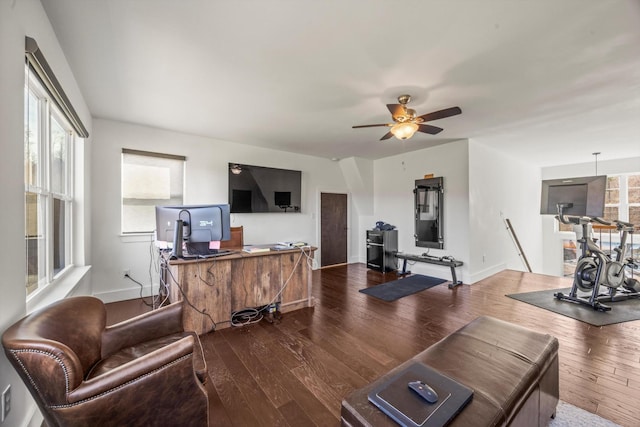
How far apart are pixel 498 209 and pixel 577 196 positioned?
5.45 feet

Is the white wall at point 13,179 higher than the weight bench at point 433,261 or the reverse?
higher

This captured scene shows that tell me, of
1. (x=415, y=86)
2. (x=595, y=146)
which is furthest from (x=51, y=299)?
(x=595, y=146)

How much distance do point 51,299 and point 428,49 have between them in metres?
3.58

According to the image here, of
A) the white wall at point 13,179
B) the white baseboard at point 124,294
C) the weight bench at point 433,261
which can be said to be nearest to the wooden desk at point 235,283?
the white wall at point 13,179

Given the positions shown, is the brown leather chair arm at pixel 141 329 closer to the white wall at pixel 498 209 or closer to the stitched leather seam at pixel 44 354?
the stitched leather seam at pixel 44 354

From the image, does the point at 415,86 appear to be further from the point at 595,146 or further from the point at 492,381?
the point at 595,146

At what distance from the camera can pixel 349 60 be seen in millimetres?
2248

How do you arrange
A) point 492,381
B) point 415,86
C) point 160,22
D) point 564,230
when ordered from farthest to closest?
point 564,230 → point 415,86 → point 160,22 → point 492,381

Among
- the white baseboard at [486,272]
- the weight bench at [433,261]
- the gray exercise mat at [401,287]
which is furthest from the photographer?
the white baseboard at [486,272]

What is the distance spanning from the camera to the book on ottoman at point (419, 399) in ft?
3.22

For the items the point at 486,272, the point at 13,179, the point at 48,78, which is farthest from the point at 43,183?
the point at 486,272

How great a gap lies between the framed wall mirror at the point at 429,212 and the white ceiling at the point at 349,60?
148cm

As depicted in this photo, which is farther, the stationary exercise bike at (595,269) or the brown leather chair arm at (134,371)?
the stationary exercise bike at (595,269)

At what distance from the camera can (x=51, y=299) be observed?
2.00 meters
